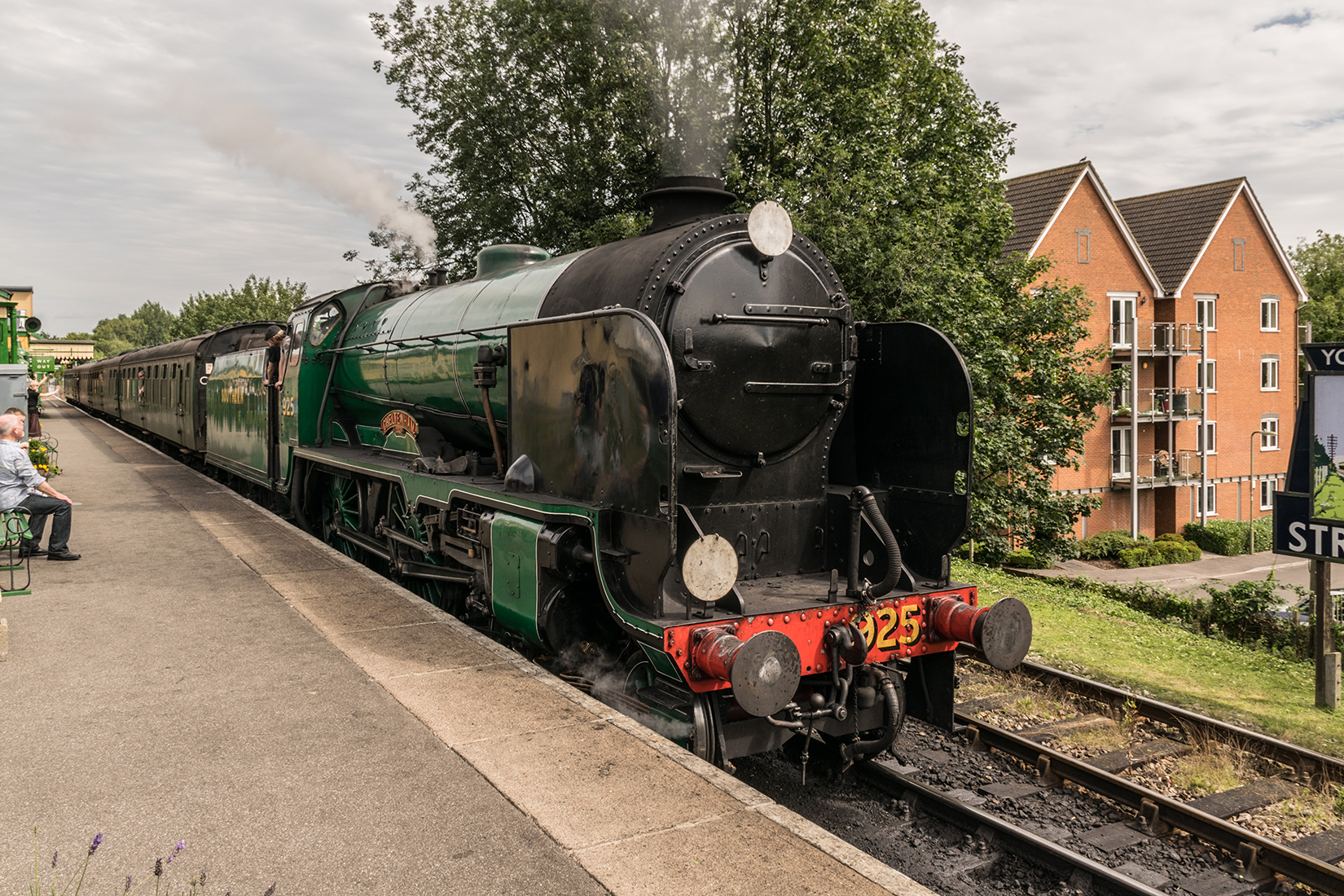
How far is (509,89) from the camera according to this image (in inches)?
712

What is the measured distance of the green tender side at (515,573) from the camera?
4871 mm

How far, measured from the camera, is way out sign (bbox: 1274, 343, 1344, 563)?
622 centimetres

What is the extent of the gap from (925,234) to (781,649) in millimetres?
11004

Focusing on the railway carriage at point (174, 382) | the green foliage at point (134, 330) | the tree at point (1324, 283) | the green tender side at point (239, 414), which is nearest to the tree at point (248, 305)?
the railway carriage at point (174, 382)

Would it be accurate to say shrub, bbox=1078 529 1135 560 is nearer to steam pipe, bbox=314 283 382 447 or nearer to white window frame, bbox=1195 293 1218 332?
white window frame, bbox=1195 293 1218 332

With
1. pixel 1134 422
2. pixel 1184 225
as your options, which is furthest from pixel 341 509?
pixel 1184 225

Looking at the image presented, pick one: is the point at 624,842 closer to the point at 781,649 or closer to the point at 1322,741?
the point at 781,649

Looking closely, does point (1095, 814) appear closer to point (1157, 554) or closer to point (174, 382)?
point (174, 382)

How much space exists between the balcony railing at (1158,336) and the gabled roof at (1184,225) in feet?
3.68

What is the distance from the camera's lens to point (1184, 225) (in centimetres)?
2788

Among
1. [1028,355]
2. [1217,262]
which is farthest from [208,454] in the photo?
[1217,262]

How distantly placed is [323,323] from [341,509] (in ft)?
6.54

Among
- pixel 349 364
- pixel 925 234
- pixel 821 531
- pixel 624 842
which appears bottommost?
pixel 624 842

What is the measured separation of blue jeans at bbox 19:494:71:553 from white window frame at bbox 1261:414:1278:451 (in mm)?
32283
